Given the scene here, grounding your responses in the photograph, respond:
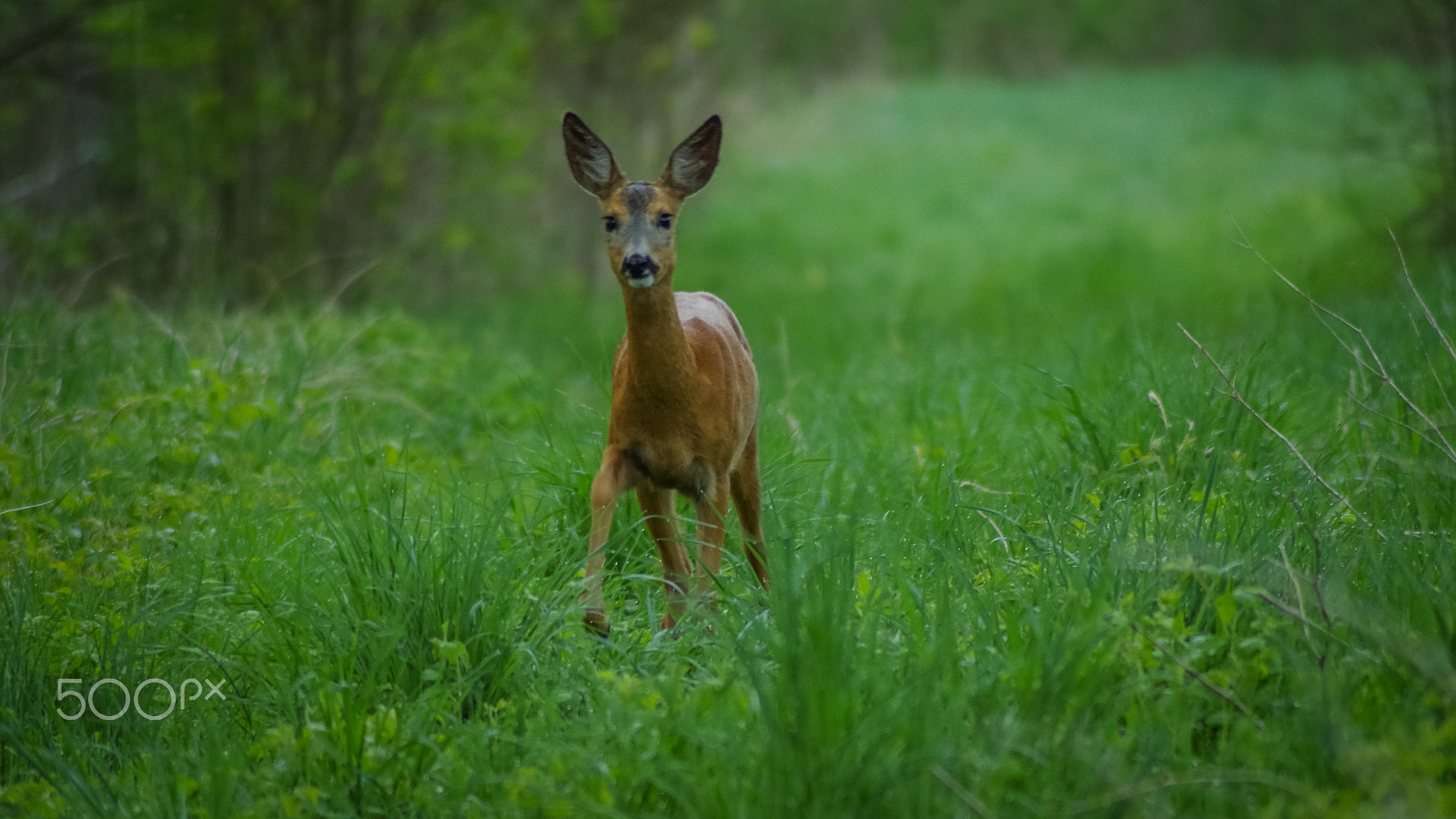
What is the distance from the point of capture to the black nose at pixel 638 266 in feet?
10.9

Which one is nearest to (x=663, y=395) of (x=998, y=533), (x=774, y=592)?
(x=774, y=592)

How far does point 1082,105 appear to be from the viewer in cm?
2773

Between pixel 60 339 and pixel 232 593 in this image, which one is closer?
pixel 232 593

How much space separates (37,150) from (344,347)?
7985 millimetres

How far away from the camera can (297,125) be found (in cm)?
1101

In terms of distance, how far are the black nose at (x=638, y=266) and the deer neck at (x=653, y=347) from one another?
0.23ft

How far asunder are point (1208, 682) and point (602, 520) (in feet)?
5.01

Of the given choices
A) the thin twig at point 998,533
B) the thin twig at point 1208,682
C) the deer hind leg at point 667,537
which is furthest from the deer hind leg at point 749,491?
the thin twig at point 1208,682

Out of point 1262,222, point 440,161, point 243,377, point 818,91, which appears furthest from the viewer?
point 818,91

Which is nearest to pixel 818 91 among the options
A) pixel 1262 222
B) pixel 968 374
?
pixel 1262 222

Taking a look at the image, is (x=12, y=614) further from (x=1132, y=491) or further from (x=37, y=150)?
(x=37, y=150)

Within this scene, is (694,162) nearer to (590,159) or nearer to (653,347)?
(590,159)

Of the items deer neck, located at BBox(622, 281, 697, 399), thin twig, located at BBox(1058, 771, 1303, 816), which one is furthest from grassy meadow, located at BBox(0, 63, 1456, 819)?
deer neck, located at BBox(622, 281, 697, 399)

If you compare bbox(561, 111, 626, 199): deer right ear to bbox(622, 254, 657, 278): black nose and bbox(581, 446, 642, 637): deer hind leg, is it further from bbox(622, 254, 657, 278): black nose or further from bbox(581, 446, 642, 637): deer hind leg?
bbox(581, 446, 642, 637): deer hind leg
